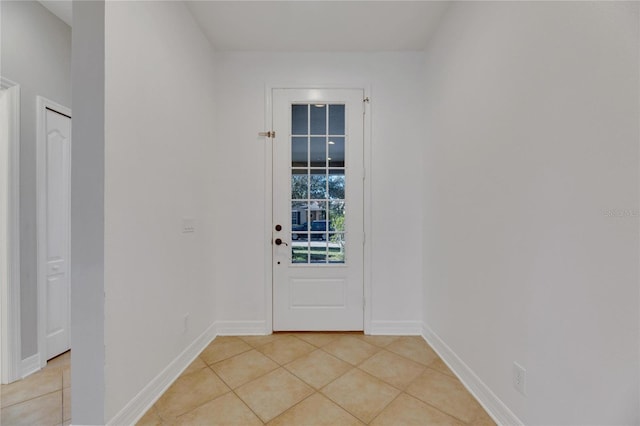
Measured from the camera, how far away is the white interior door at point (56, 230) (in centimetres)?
208

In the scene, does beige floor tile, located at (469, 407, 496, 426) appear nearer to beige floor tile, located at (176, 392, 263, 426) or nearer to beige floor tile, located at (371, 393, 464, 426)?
beige floor tile, located at (371, 393, 464, 426)

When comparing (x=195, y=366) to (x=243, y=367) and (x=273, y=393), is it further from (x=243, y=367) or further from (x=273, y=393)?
(x=273, y=393)

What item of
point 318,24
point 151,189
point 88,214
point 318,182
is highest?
point 318,24

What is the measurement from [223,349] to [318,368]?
33.6 inches

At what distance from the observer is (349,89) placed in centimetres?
256

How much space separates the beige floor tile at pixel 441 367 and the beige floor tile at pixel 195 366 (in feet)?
5.57

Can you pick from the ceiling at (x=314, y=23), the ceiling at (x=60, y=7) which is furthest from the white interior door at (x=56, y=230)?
the ceiling at (x=314, y=23)

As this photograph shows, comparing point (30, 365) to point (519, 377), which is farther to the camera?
point (30, 365)

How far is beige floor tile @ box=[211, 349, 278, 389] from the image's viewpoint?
5.97 feet

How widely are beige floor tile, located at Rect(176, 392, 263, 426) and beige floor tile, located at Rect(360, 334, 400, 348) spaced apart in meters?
1.21

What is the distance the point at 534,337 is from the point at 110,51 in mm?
2438

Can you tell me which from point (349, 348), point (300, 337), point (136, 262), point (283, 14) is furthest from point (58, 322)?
point (283, 14)

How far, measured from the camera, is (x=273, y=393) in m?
1.67

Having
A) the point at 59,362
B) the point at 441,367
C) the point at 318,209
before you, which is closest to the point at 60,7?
the point at 318,209
